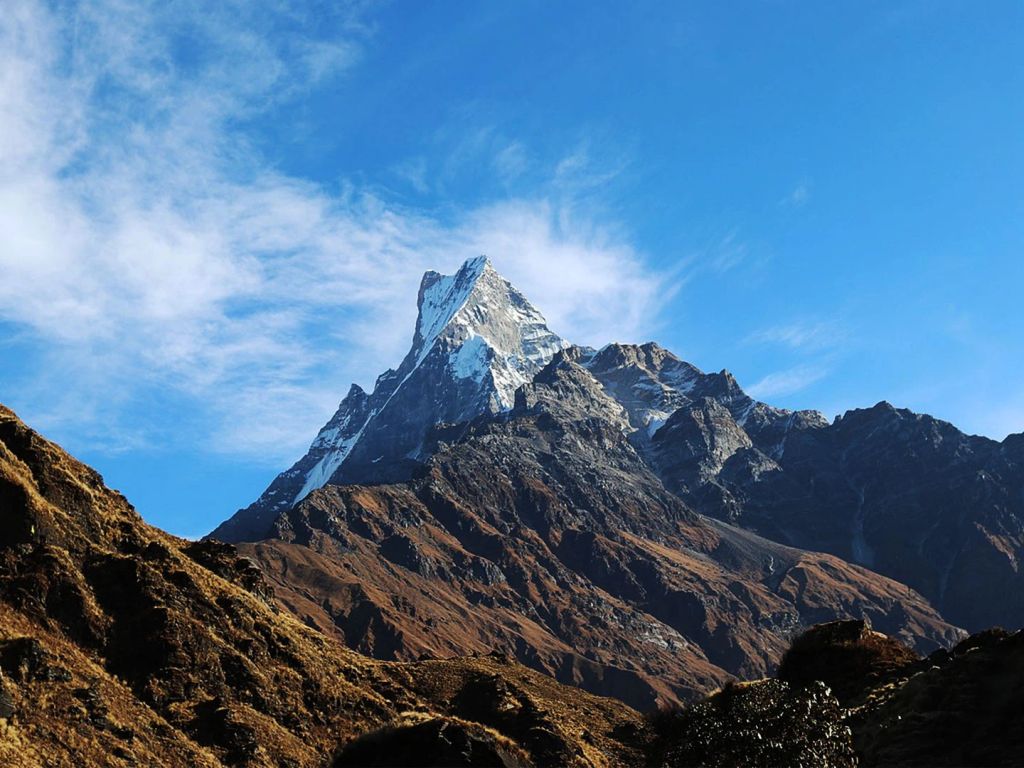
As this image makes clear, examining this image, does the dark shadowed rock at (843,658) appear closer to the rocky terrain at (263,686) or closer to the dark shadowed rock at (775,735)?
the rocky terrain at (263,686)

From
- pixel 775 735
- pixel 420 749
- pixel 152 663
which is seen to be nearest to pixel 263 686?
Result: pixel 152 663

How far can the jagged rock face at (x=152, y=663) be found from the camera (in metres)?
61.9

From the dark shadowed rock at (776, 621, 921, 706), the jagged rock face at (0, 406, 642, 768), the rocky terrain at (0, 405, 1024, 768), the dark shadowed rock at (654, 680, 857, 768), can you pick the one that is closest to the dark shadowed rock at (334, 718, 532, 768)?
the rocky terrain at (0, 405, 1024, 768)

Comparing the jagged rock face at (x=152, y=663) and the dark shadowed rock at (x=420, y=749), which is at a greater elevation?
the jagged rock face at (x=152, y=663)

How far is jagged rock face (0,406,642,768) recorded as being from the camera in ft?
203

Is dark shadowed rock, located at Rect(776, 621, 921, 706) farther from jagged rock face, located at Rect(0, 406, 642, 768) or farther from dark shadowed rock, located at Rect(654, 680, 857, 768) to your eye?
jagged rock face, located at Rect(0, 406, 642, 768)

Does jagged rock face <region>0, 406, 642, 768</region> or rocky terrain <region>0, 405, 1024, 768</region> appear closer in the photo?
rocky terrain <region>0, 405, 1024, 768</region>

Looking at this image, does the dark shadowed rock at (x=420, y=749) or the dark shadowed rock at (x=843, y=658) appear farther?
the dark shadowed rock at (x=843, y=658)

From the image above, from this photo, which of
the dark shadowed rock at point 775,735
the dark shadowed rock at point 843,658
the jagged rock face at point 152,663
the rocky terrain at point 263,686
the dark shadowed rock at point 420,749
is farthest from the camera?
the jagged rock face at point 152,663

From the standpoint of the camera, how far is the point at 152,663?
7281 centimetres

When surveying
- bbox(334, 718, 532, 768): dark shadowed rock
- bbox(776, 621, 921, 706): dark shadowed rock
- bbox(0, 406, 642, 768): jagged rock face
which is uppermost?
bbox(0, 406, 642, 768): jagged rock face

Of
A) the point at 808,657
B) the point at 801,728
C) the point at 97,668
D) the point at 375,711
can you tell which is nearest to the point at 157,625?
the point at 97,668

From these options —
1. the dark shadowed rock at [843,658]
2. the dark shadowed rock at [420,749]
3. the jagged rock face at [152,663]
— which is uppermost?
the jagged rock face at [152,663]

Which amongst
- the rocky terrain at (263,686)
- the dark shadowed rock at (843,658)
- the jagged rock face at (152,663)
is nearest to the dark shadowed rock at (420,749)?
the rocky terrain at (263,686)
